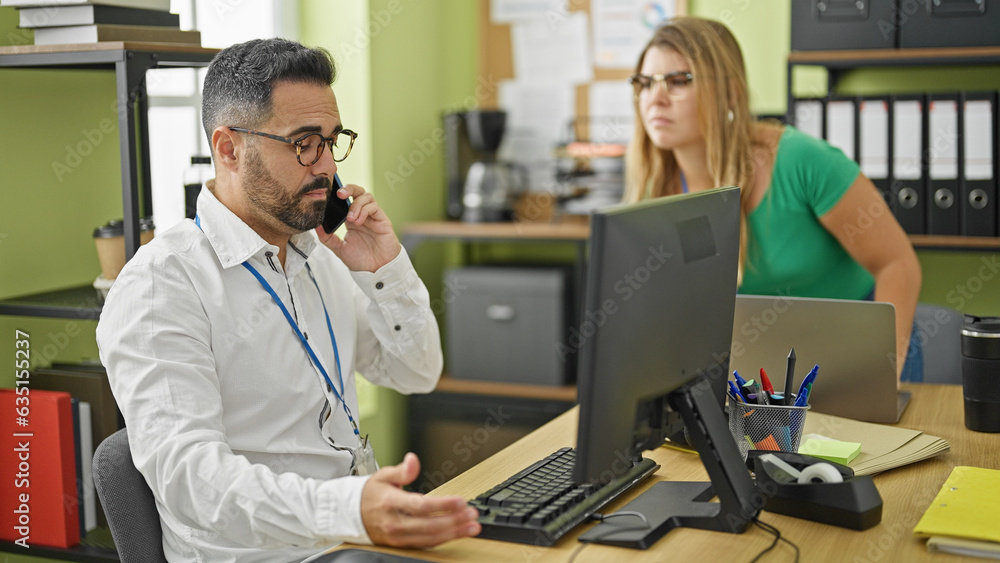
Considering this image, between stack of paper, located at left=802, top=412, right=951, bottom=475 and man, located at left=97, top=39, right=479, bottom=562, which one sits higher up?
man, located at left=97, top=39, right=479, bottom=562

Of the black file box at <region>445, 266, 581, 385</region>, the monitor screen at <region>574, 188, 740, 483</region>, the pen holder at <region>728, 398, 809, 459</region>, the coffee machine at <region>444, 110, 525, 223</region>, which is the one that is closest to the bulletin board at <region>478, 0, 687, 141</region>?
the coffee machine at <region>444, 110, 525, 223</region>

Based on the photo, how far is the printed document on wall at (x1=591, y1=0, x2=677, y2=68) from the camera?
3.42 metres

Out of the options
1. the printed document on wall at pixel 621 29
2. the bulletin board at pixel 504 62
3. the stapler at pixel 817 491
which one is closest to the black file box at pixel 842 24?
the printed document on wall at pixel 621 29

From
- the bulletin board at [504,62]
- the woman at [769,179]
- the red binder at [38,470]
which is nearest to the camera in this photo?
the red binder at [38,470]

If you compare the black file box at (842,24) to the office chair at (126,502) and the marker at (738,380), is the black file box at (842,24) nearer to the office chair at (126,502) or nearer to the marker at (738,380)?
the marker at (738,380)

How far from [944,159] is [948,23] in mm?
366

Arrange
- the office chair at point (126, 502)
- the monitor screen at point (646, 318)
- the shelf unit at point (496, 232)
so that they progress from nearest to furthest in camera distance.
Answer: the monitor screen at point (646, 318)
the office chair at point (126, 502)
the shelf unit at point (496, 232)

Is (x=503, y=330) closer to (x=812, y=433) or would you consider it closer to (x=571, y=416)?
(x=571, y=416)

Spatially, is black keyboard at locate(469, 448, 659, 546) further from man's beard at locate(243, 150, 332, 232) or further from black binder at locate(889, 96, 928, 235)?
black binder at locate(889, 96, 928, 235)

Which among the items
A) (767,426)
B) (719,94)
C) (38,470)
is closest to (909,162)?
(719,94)

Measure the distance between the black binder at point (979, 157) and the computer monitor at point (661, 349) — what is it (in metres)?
1.68

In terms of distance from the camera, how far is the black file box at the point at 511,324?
324cm

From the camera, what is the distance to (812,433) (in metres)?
1.52

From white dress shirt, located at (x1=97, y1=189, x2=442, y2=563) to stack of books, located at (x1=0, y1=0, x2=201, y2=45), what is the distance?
501mm
